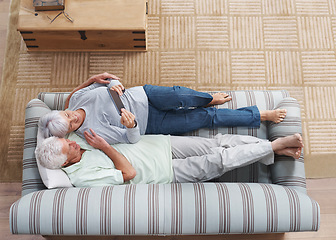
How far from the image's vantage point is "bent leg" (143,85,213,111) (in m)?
1.52

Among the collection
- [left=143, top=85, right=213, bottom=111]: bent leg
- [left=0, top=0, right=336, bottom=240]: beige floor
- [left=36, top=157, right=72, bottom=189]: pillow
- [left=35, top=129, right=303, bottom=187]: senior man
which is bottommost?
[left=0, top=0, right=336, bottom=240]: beige floor

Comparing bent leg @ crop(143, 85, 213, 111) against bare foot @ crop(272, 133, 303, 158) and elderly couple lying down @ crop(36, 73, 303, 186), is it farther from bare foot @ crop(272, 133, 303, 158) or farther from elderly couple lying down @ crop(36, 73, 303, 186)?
bare foot @ crop(272, 133, 303, 158)

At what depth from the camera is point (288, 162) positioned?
1413 mm

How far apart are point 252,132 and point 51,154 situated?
37.9 inches

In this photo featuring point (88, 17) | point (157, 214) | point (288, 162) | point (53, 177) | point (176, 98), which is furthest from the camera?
point (88, 17)

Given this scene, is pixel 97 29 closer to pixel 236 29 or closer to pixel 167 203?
pixel 236 29

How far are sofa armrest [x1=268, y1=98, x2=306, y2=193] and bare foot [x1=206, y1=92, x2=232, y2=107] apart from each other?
259mm

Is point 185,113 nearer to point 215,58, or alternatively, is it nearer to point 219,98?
point 219,98

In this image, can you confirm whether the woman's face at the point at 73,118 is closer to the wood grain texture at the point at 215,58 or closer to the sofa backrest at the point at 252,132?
the sofa backrest at the point at 252,132

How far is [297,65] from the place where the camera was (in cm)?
202

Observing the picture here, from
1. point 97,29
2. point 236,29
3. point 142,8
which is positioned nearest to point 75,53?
point 97,29

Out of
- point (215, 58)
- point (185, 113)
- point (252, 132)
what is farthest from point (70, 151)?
point (215, 58)

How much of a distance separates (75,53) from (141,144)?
3.11 ft

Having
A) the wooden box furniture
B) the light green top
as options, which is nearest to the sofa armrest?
the light green top
